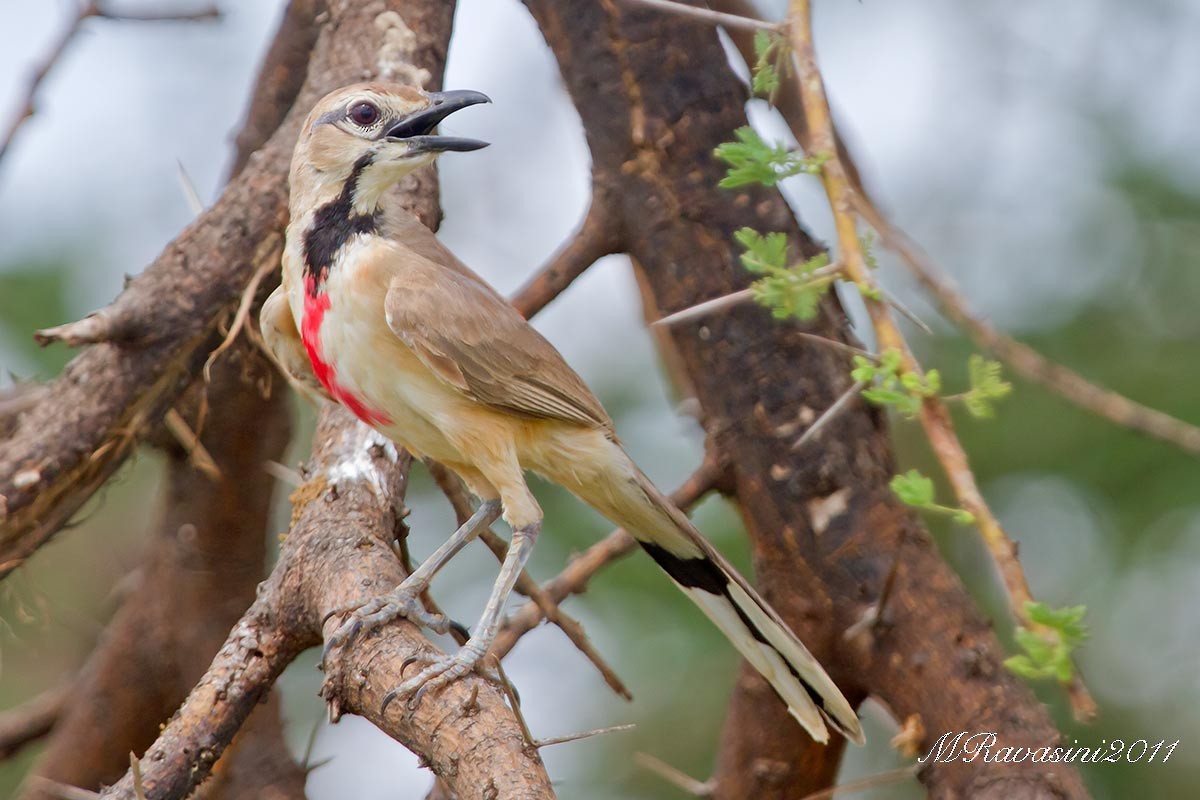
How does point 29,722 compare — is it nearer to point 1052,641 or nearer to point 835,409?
point 835,409

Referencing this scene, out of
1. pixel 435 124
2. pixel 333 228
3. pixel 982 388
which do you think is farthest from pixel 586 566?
pixel 982 388

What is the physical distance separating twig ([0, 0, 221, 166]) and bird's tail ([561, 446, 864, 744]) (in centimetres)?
184

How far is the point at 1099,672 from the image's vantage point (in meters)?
5.58

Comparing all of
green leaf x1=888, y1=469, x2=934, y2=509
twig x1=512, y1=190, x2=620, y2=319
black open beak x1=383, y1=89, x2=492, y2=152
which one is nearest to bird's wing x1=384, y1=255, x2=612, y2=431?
black open beak x1=383, y1=89, x2=492, y2=152

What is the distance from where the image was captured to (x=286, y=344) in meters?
3.48

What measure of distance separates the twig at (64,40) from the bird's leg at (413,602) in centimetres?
164

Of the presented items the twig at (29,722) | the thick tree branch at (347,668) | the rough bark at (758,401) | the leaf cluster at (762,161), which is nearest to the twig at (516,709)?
the thick tree branch at (347,668)

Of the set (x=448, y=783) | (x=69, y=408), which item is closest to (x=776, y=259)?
(x=448, y=783)

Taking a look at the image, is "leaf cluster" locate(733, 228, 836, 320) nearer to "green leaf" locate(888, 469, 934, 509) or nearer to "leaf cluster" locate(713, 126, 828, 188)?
"leaf cluster" locate(713, 126, 828, 188)

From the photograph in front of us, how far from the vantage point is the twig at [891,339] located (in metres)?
2.18

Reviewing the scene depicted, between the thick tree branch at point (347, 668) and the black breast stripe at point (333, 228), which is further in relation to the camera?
the black breast stripe at point (333, 228)

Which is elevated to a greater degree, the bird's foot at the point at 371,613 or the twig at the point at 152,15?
the twig at the point at 152,15

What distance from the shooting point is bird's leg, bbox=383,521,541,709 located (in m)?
2.55

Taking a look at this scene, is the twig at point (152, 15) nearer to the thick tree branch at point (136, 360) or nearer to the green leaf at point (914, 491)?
the thick tree branch at point (136, 360)
